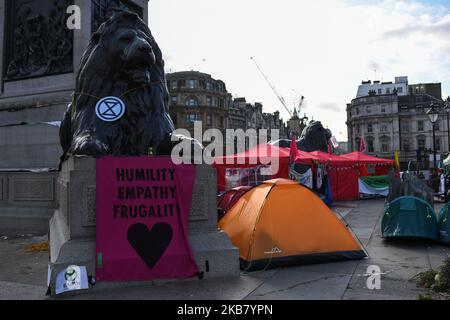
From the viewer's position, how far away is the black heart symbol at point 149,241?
5164 millimetres

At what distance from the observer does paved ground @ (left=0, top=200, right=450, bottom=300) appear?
477 centimetres

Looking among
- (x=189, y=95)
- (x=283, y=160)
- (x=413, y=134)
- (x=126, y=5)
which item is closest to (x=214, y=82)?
(x=189, y=95)

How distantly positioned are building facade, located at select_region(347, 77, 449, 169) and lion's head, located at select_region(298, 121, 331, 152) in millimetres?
75838

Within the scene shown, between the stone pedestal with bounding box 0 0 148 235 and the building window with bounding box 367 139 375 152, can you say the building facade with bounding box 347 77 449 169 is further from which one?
the stone pedestal with bounding box 0 0 148 235

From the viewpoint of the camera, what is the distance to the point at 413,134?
97.6 metres

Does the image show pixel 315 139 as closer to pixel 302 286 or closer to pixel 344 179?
pixel 344 179

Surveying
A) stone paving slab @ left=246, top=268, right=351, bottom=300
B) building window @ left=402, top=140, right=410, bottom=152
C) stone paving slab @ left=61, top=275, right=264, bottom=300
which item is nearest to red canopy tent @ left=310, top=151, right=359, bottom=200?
stone paving slab @ left=246, top=268, right=351, bottom=300

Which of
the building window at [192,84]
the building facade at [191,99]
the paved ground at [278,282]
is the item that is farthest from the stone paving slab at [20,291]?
the building window at [192,84]

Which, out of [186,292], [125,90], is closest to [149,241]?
[186,292]

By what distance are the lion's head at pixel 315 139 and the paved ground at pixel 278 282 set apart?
17.0 meters

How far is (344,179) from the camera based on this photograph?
21.6 meters

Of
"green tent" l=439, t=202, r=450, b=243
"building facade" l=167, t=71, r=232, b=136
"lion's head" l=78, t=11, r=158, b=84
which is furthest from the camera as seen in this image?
"building facade" l=167, t=71, r=232, b=136
